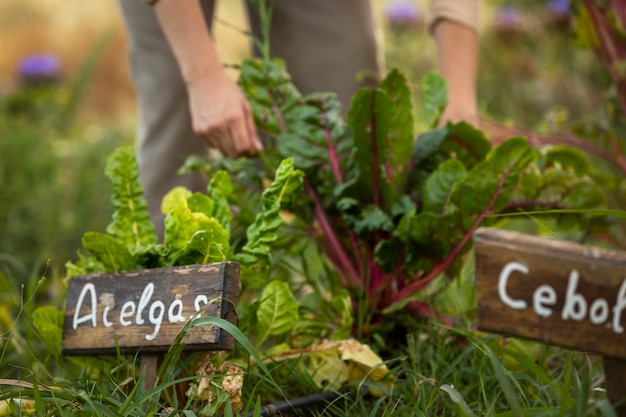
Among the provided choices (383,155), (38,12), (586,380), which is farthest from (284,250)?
(38,12)

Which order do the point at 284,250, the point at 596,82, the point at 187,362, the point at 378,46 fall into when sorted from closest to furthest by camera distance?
1. the point at 187,362
2. the point at 284,250
3. the point at 378,46
4. the point at 596,82

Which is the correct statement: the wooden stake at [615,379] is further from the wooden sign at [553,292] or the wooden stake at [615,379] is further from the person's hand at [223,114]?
the person's hand at [223,114]

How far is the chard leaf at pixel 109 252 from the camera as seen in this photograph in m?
1.04

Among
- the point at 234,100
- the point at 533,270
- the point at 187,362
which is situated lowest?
the point at 187,362

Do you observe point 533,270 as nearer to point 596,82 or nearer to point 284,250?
point 284,250

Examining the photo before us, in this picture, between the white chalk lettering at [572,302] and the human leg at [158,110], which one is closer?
the white chalk lettering at [572,302]

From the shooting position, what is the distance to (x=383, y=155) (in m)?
1.18

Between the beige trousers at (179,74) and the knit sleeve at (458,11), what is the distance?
0.25 metres

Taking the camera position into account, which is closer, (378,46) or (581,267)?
(581,267)

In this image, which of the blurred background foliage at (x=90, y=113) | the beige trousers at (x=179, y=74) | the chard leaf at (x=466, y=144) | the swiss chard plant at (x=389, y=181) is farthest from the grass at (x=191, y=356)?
the beige trousers at (x=179, y=74)

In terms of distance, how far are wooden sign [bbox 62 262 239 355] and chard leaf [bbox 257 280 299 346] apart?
17cm

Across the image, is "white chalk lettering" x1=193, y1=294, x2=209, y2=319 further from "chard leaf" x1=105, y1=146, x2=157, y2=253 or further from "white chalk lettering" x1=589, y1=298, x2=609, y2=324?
"white chalk lettering" x1=589, y1=298, x2=609, y2=324

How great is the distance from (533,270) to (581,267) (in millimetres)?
47

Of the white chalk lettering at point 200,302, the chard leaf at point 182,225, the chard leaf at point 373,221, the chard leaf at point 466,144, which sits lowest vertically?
the white chalk lettering at point 200,302
